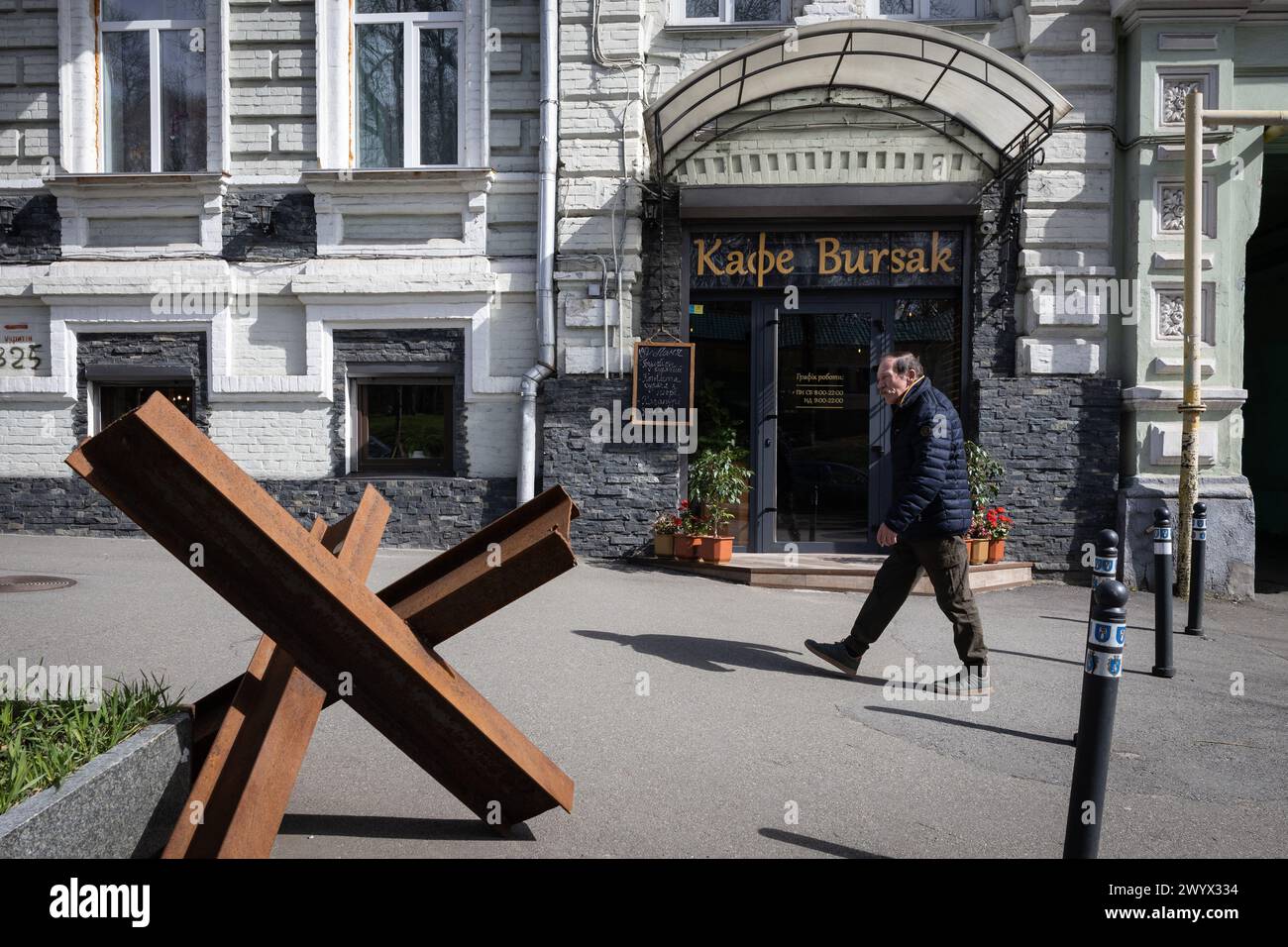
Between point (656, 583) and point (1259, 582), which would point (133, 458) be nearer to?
point (656, 583)

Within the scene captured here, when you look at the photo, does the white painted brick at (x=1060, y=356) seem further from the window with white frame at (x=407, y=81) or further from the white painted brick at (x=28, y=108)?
the white painted brick at (x=28, y=108)

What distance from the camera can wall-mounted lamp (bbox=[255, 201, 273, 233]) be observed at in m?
10.0

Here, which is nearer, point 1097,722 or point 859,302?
point 1097,722

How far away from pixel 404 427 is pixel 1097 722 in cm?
881

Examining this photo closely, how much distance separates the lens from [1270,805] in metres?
3.79

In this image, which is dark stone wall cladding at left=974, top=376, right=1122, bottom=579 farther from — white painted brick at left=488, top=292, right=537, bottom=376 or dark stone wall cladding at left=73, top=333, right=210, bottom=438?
dark stone wall cladding at left=73, top=333, right=210, bottom=438

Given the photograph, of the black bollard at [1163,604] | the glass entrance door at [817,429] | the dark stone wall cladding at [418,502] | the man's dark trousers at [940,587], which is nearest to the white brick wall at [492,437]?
the dark stone wall cladding at [418,502]

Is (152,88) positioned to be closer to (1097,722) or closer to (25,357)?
(25,357)

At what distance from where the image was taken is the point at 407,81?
33.7 feet

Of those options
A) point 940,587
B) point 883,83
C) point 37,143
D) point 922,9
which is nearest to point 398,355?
point 37,143

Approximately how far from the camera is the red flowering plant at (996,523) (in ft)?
29.6

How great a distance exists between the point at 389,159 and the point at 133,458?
8.98m

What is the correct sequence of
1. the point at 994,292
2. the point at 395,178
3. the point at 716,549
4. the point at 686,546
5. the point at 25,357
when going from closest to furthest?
the point at 716,549
the point at 686,546
the point at 994,292
the point at 395,178
the point at 25,357
